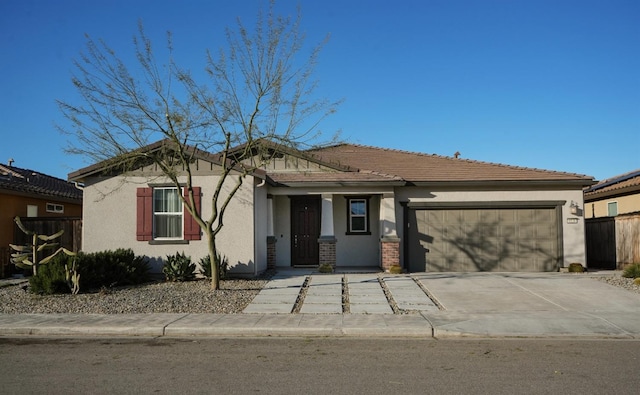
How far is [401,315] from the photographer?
34.3 feet

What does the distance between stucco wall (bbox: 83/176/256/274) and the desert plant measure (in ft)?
1.93

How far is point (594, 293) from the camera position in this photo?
1277cm

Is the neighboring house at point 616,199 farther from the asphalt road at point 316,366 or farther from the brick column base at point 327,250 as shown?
the asphalt road at point 316,366

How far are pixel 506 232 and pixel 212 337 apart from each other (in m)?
11.3

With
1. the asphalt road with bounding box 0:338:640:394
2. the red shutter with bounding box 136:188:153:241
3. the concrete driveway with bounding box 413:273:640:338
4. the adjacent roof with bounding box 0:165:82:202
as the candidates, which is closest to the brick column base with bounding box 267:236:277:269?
the red shutter with bounding box 136:188:153:241

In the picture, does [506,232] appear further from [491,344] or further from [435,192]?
[491,344]

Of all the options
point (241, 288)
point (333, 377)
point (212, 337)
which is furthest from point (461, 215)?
point (333, 377)

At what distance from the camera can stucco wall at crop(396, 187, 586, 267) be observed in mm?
16891

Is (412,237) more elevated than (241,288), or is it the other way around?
(412,237)

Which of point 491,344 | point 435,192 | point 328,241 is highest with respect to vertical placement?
point 435,192

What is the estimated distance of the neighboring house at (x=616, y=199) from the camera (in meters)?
19.9

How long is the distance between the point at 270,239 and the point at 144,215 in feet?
13.1

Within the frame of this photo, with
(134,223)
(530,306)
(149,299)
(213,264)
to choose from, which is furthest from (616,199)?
(149,299)

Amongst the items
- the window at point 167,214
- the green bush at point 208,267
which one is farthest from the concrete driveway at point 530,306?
→ the window at point 167,214
